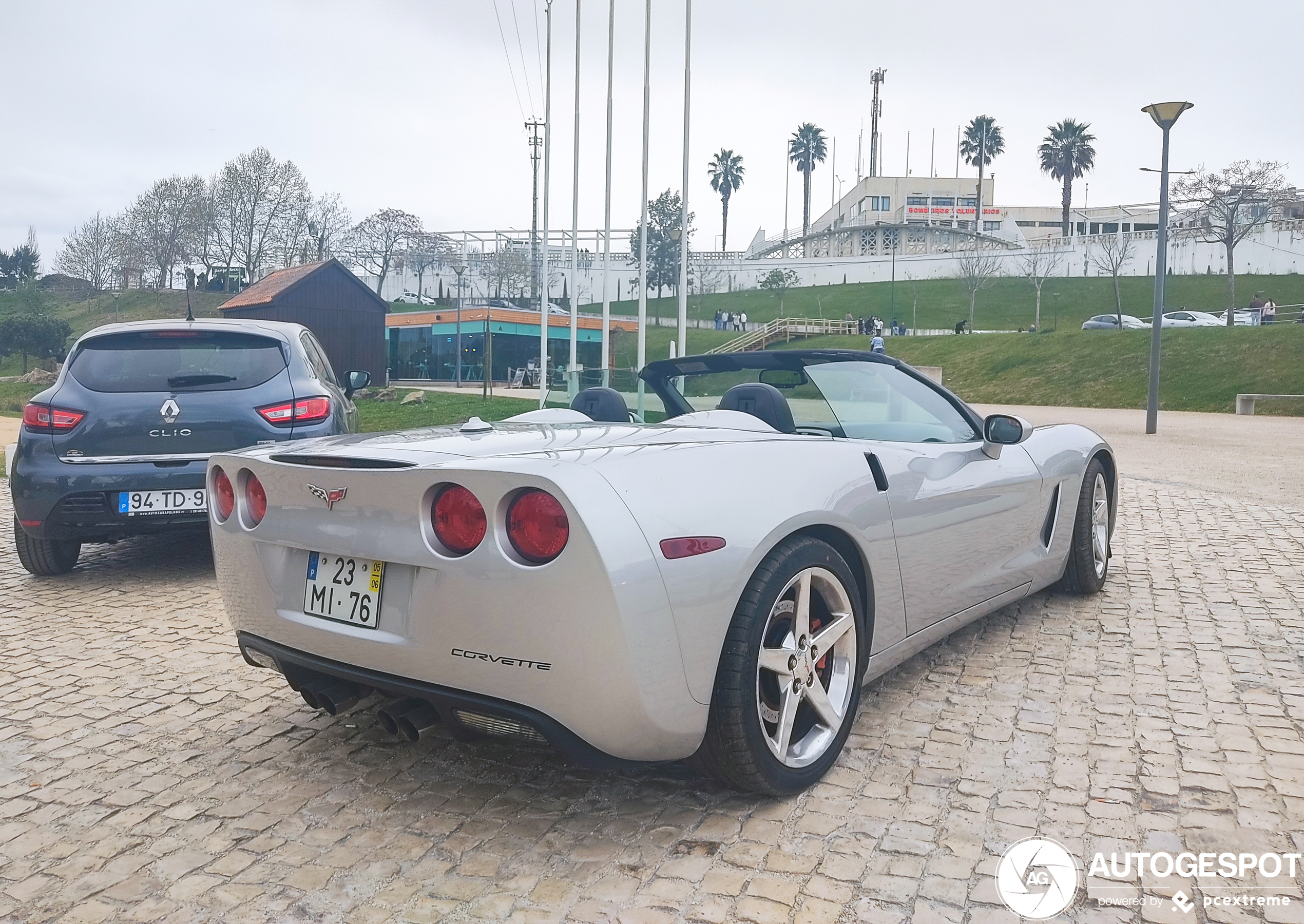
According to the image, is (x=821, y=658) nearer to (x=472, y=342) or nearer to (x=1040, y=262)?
(x=472, y=342)

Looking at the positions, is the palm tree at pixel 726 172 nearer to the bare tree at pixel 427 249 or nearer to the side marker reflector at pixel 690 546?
the bare tree at pixel 427 249

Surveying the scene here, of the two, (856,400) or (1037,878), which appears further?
(856,400)

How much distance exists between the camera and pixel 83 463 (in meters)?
5.49

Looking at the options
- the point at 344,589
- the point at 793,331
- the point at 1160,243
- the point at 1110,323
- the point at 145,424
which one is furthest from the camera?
the point at 793,331

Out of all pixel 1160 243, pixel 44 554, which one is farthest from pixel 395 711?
pixel 1160 243

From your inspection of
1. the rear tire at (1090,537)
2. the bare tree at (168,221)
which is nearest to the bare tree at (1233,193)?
the rear tire at (1090,537)

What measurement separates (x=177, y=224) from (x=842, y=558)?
82.1 meters

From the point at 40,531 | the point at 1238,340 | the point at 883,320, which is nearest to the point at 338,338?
the point at 1238,340

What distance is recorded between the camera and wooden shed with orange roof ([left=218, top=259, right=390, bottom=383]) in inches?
1597

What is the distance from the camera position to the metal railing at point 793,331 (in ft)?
223

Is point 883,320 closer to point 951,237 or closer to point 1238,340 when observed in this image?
point 951,237

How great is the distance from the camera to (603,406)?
155 inches

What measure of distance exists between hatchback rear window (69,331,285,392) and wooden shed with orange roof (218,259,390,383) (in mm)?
34908

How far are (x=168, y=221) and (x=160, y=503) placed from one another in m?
79.9
